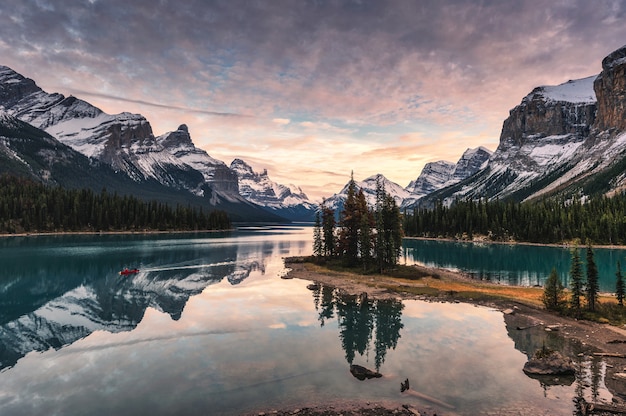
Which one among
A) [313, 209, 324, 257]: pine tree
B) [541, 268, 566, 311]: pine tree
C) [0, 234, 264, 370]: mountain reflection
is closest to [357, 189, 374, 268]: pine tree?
[313, 209, 324, 257]: pine tree

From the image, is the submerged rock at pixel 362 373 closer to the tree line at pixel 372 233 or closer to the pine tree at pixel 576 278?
the pine tree at pixel 576 278

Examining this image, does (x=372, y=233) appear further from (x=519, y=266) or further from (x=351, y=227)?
(x=519, y=266)

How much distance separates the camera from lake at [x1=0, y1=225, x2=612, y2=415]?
26969 mm

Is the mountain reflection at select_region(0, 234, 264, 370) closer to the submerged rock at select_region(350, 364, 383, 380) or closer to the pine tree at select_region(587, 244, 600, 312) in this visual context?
the submerged rock at select_region(350, 364, 383, 380)

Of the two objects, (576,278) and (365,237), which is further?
(365,237)

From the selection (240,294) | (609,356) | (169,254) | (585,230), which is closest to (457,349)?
(609,356)

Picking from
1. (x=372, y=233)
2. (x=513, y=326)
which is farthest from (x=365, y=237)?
(x=513, y=326)

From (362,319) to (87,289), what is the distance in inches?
2015

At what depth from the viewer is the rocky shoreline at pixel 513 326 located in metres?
24.9

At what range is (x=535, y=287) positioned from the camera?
7300 cm

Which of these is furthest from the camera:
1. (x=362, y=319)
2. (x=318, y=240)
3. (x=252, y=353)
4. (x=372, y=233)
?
(x=318, y=240)

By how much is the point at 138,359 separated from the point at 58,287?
160 feet

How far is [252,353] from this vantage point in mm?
36656

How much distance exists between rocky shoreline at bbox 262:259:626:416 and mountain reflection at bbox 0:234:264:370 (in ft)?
78.4
